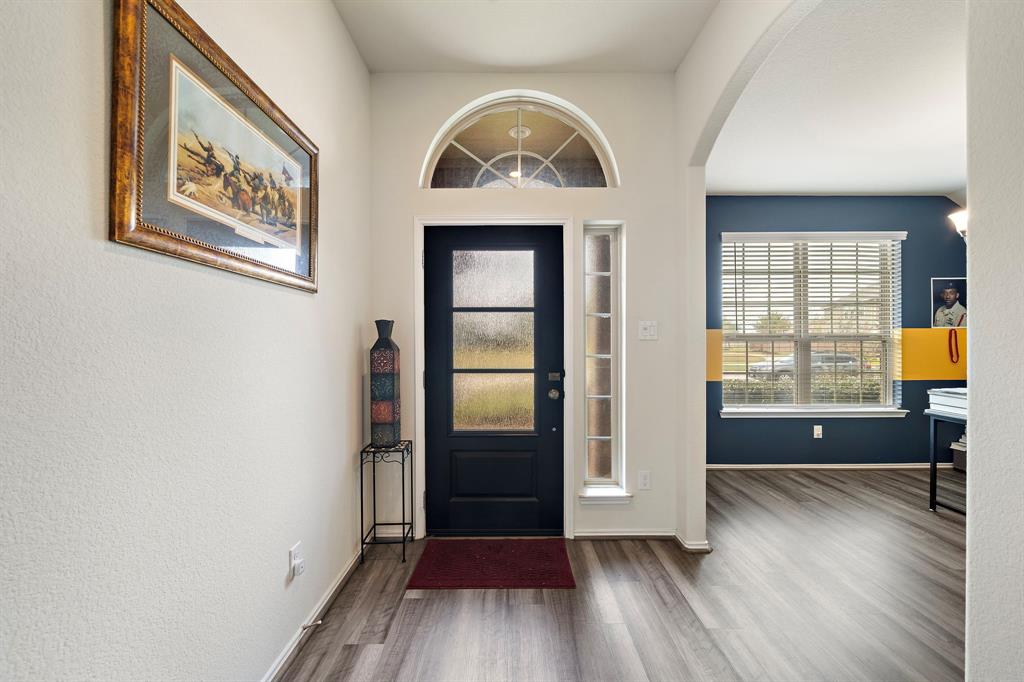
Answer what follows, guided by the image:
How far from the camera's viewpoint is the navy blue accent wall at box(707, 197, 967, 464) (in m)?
4.77

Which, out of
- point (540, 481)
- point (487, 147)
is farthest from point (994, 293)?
point (487, 147)

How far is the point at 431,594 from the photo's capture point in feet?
7.60

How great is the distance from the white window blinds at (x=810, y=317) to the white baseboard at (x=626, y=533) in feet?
7.58

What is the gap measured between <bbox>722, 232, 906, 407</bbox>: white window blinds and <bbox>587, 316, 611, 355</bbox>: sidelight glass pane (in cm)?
222

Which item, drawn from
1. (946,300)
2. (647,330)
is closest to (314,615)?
(647,330)

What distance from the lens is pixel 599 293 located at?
3.15 metres

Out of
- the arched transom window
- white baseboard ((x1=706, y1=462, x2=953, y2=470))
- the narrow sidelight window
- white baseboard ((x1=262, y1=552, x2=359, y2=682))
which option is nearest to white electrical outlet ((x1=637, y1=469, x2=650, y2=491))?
the narrow sidelight window

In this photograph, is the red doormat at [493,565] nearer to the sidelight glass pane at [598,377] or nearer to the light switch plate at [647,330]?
the sidelight glass pane at [598,377]

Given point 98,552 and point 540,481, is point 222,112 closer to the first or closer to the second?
point 98,552

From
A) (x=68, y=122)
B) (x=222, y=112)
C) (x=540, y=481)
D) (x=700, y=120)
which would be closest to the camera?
(x=68, y=122)

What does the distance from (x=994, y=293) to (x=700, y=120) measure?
6.38 feet

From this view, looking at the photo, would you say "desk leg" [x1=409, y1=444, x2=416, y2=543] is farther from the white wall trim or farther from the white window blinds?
the white window blinds

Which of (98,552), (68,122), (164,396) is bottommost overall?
(98,552)

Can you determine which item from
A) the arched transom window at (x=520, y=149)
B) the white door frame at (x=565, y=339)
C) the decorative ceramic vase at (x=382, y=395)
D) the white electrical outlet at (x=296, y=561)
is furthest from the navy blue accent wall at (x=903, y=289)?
the white electrical outlet at (x=296, y=561)
